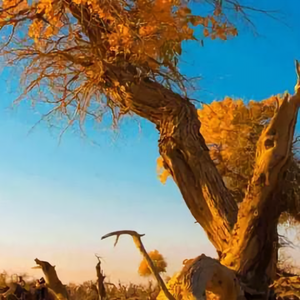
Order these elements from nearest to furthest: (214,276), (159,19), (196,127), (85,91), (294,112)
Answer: (214,276) < (294,112) < (159,19) < (196,127) < (85,91)

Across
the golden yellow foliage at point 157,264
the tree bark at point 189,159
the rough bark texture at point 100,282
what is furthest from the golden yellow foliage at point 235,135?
the rough bark texture at point 100,282

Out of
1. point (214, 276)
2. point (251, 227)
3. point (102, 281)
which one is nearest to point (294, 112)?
point (251, 227)

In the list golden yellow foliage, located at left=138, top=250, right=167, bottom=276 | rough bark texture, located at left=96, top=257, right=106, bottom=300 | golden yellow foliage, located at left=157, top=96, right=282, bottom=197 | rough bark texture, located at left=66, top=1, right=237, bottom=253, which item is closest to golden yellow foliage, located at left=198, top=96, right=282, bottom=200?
golden yellow foliage, located at left=157, top=96, right=282, bottom=197

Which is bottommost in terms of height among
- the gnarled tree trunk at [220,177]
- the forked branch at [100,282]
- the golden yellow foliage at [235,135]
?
the forked branch at [100,282]

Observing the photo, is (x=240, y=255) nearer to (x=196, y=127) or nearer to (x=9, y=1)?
(x=196, y=127)

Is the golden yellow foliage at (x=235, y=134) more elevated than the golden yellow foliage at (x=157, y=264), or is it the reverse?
the golden yellow foliage at (x=235, y=134)

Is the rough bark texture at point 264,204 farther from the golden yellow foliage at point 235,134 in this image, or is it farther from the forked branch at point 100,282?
the golden yellow foliage at point 235,134

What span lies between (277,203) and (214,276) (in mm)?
1410

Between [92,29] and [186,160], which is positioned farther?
[92,29]

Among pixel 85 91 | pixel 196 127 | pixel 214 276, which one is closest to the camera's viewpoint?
pixel 214 276

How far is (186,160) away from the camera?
25.0 ft

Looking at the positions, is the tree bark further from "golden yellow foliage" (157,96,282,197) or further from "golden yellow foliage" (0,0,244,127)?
"golden yellow foliage" (157,96,282,197)

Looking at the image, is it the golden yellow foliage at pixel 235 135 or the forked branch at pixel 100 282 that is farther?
the golden yellow foliage at pixel 235 135

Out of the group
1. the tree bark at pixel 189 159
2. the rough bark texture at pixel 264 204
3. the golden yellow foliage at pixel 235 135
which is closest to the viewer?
the rough bark texture at pixel 264 204
